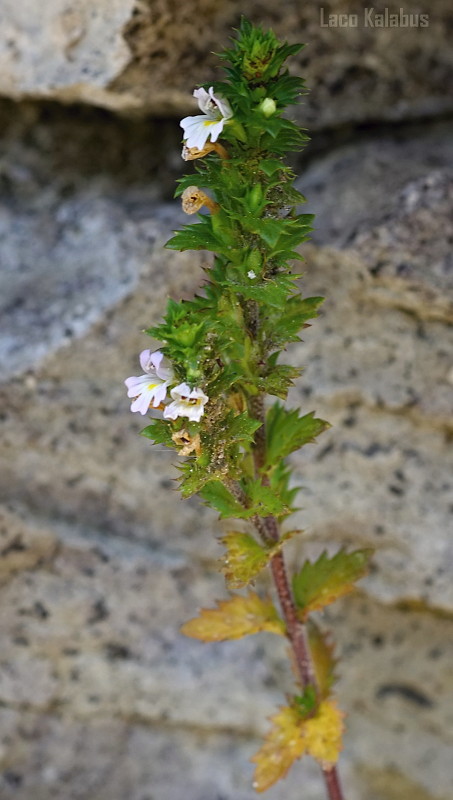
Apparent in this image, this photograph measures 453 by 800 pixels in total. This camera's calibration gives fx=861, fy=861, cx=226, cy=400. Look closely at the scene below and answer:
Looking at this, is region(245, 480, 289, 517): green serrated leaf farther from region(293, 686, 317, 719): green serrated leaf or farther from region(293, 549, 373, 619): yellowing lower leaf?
region(293, 686, 317, 719): green serrated leaf

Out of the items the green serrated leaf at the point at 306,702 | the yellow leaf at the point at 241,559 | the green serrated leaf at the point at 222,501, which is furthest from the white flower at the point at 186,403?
the green serrated leaf at the point at 306,702

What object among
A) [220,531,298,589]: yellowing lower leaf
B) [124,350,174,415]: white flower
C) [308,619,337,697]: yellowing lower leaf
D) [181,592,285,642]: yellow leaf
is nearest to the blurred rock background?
[308,619,337,697]: yellowing lower leaf

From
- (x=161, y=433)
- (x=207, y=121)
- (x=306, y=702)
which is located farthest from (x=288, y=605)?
(x=207, y=121)

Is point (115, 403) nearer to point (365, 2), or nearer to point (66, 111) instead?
point (66, 111)

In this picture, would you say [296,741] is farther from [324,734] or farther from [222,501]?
[222,501]

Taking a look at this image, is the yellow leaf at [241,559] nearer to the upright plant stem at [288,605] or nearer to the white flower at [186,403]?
the upright plant stem at [288,605]

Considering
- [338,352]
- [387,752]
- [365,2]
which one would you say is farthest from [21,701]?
[365,2]
